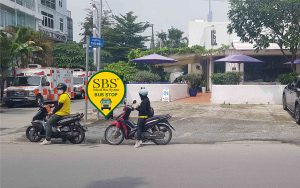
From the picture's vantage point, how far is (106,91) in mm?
14164

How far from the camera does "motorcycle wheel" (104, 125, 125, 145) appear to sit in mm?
10875

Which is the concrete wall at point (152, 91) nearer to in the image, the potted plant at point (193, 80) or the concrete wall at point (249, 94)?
the concrete wall at point (249, 94)

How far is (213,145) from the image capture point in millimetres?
10812

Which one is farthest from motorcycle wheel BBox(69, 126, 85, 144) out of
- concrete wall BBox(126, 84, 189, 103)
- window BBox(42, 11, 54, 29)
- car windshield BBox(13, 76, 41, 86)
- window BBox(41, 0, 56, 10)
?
window BBox(41, 0, 56, 10)

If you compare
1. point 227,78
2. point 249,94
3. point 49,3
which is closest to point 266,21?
point 249,94

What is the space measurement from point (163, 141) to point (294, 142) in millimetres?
3442

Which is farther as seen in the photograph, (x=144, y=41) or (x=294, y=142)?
(x=144, y=41)

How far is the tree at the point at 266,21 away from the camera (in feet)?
63.0

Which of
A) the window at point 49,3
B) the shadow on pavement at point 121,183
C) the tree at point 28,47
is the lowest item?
the shadow on pavement at point 121,183

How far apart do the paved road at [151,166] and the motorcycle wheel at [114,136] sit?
1.17ft

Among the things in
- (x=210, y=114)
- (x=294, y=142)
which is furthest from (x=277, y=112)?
(x=294, y=142)

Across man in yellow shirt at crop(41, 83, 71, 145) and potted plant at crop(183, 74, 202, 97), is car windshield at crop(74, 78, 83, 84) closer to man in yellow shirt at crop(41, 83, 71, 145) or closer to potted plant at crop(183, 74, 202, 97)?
potted plant at crop(183, 74, 202, 97)

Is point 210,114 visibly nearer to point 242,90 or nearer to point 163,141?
point 242,90

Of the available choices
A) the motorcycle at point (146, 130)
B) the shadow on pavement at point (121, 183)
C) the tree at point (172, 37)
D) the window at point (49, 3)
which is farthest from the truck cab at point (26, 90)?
the tree at point (172, 37)
